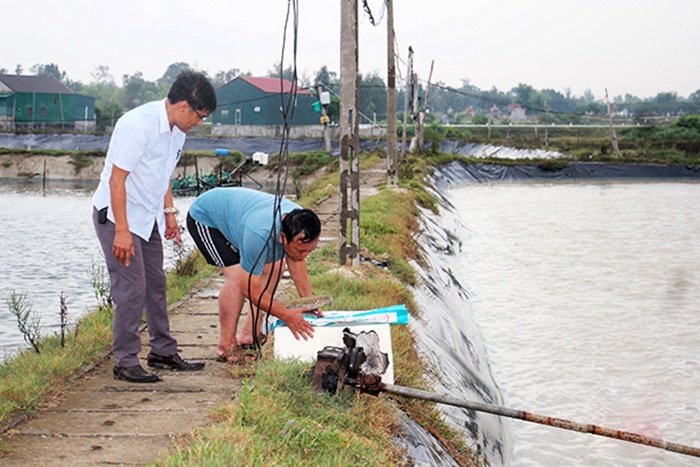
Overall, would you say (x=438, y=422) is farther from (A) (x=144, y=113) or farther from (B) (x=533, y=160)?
(B) (x=533, y=160)

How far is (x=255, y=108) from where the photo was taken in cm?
6200

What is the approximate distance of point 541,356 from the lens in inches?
392

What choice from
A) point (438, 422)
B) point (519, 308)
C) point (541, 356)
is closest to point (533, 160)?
point (519, 308)

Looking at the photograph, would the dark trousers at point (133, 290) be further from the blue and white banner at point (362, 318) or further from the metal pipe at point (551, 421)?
the metal pipe at point (551, 421)

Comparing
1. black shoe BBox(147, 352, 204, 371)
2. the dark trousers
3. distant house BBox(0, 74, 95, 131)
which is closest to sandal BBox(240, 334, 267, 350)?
black shoe BBox(147, 352, 204, 371)

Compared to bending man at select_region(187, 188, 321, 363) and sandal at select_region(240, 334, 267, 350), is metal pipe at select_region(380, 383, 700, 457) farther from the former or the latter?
sandal at select_region(240, 334, 267, 350)

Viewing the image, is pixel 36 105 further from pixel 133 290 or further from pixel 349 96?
pixel 133 290

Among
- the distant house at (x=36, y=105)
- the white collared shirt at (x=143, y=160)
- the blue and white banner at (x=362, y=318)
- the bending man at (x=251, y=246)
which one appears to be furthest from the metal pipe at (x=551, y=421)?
the distant house at (x=36, y=105)

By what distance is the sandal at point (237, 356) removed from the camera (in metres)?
5.43

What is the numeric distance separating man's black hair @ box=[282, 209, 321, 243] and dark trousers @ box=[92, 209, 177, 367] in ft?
2.95

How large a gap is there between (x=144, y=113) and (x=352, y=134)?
3.91m

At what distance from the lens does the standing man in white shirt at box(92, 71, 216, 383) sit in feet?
15.4

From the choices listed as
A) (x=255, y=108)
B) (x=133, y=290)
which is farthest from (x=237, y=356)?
(x=255, y=108)

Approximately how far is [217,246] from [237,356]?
0.74 meters
